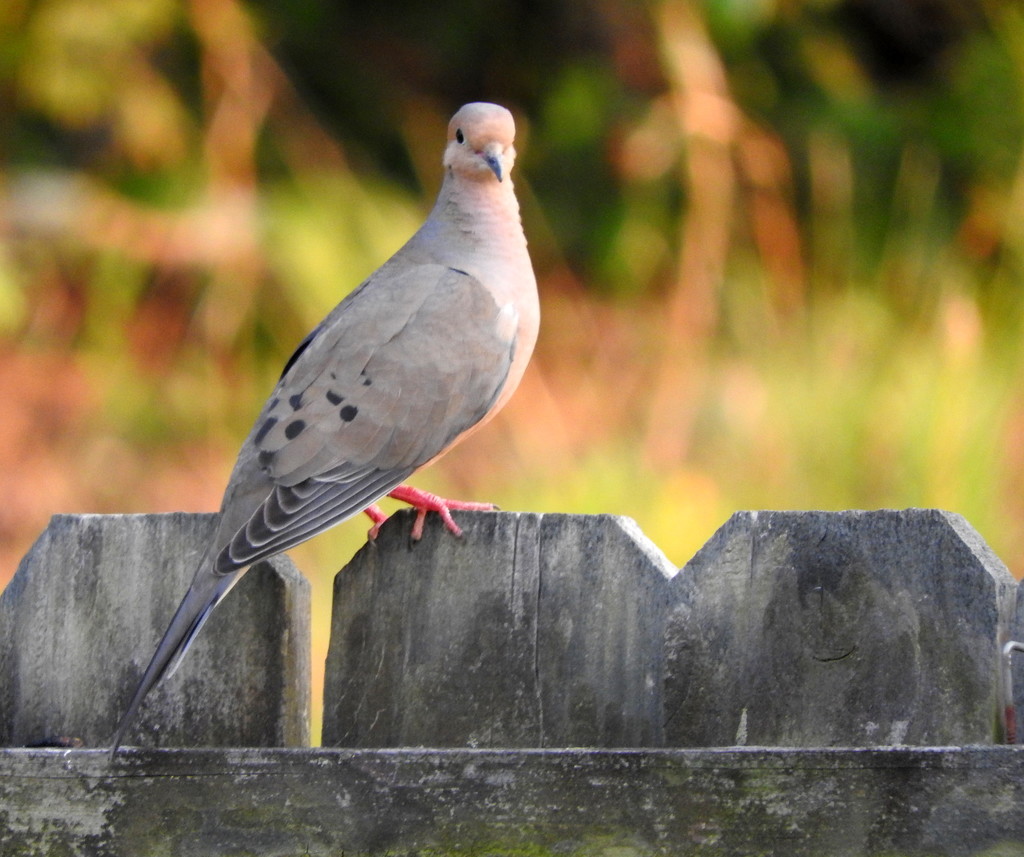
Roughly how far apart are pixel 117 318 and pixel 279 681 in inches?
160

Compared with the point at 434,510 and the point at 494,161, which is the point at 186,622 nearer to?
the point at 434,510

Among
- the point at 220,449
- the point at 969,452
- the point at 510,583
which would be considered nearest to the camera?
the point at 510,583

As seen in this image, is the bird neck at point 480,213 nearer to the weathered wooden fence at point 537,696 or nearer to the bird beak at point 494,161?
the bird beak at point 494,161

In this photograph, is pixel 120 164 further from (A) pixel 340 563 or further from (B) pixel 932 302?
(B) pixel 932 302

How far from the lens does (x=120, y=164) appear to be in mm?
5777

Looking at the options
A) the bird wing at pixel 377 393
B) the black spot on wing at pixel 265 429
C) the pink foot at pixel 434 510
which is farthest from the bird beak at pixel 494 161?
the pink foot at pixel 434 510

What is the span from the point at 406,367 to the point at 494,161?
2.02 ft

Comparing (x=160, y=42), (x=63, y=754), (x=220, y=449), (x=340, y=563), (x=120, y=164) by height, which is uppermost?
(x=160, y=42)

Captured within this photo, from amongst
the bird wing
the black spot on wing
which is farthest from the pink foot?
the black spot on wing

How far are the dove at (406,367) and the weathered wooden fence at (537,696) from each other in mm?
294

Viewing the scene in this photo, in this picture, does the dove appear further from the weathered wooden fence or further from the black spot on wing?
the weathered wooden fence

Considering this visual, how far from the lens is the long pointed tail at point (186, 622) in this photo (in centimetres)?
184

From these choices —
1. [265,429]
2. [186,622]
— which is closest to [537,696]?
[186,622]

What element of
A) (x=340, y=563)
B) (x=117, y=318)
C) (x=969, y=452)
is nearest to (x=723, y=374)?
(x=969, y=452)
